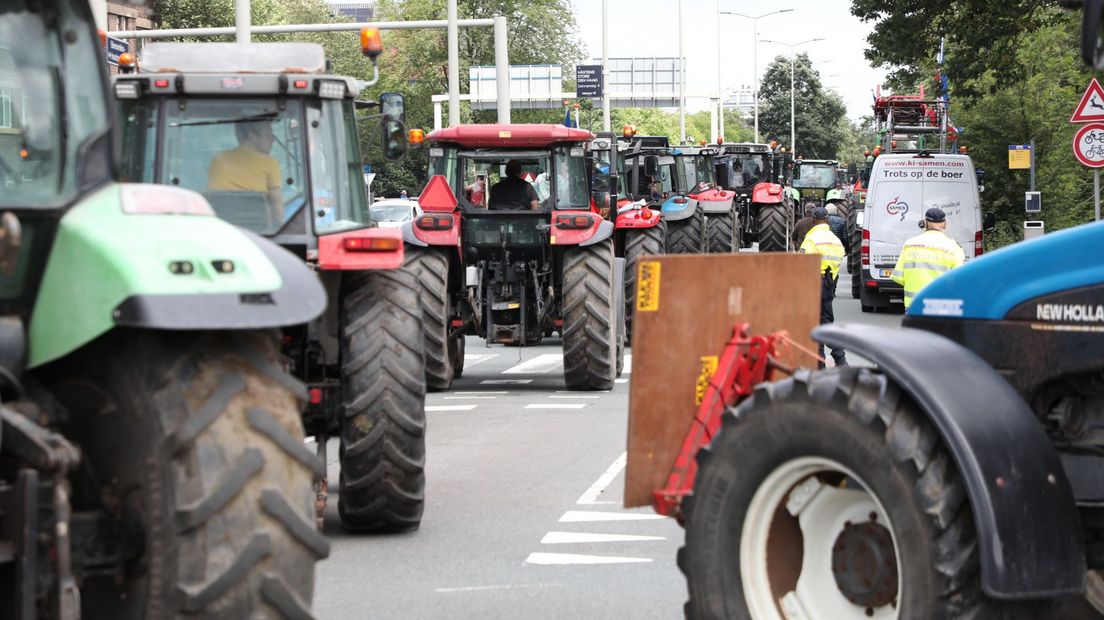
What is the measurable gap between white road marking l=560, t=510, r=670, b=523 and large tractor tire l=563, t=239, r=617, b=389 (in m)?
6.78

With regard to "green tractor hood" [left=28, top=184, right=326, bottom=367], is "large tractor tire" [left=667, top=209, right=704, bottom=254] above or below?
below

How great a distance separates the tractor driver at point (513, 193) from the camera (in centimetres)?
1812

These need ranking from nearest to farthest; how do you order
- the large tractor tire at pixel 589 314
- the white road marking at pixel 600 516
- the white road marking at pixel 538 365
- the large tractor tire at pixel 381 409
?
1. the large tractor tire at pixel 381 409
2. the white road marking at pixel 600 516
3. the large tractor tire at pixel 589 314
4. the white road marking at pixel 538 365

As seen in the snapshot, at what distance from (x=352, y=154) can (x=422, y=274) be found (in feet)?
22.4

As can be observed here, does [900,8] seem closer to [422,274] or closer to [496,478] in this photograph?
[422,274]

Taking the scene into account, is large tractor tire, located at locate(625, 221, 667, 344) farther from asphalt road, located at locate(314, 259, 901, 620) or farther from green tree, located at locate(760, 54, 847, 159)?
green tree, located at locate(760, 54, 847, 159)

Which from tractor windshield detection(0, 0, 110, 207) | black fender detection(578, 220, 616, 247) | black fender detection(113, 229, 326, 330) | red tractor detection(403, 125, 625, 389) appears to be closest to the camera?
black fender detection(113, 229, 326, 330)

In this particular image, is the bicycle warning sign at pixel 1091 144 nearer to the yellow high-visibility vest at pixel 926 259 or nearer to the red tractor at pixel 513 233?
the red tractor at pixel 513 233

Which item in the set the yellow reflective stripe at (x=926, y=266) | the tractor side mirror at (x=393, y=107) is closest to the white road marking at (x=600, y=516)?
the tractor side mirror at (x=393, y=107)

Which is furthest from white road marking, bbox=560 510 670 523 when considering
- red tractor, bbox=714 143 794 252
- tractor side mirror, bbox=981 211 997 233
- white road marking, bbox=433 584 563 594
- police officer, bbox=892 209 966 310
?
red tractor, bbox=714 143 794 252

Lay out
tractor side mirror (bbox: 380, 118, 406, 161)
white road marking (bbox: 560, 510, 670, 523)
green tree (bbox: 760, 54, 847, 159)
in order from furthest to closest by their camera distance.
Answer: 1. green tree (bbox: 760, 54, 847, 159)
2. tractor side mirror (bbox: 380, 118, 406, 161)
3. white road marking (bbox: 560, 510, 670, 523)

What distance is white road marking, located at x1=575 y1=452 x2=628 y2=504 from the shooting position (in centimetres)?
1089

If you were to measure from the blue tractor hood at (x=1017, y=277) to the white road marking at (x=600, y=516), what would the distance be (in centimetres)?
429

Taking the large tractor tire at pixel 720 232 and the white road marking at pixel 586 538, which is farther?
the large tractor tire at pixel 720 232
